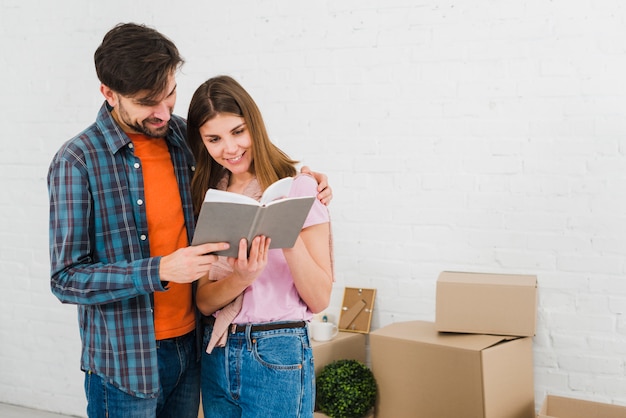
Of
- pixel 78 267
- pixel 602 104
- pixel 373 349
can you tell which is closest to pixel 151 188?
pixel 78 267

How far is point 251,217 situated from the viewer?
1.48 meters

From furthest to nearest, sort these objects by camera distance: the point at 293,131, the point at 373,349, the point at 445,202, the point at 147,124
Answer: the point at 293,131, the point at 445,202, the point at 373,349, the point at 147,124

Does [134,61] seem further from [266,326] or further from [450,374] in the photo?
[450,374]

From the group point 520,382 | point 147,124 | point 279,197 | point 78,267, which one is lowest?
point 520,382

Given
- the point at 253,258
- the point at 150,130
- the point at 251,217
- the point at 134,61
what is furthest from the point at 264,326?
the point at 134,61

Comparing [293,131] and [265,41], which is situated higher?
[265,41]

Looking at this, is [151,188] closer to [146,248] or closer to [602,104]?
[146,248]

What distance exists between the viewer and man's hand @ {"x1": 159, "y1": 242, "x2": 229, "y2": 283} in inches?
59.9

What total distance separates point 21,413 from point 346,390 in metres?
2.05

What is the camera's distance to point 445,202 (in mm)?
2736

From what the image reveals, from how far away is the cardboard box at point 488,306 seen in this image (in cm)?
235

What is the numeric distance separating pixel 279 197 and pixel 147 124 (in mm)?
412

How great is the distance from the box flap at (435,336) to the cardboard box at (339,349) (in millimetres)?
242

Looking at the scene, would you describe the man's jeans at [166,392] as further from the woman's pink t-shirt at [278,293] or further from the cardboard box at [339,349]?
the cardboard box at [339,349]
